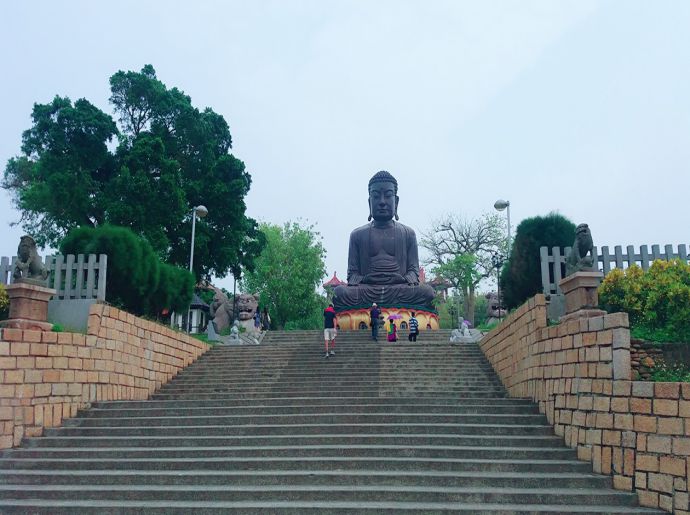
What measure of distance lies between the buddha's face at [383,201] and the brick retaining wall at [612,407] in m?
13.6

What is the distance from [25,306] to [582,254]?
804 centimetres

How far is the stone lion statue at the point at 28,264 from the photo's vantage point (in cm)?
909

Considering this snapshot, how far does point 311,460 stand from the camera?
22.9 ft

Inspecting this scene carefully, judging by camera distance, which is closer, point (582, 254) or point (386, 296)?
point (582, 254)

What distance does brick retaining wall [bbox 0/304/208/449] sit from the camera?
808 cm

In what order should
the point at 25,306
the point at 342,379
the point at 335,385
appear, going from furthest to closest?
the point at 342,379 < the point at 335,385 < the point at 25,306

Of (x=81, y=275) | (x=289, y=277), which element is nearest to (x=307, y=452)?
(x=81, y=275)

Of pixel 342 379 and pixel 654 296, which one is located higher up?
pixel 654 296

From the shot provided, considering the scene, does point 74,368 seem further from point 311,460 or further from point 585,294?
point 585,294

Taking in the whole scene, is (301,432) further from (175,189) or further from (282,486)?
(175,189)

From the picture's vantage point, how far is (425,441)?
7488 millimetres

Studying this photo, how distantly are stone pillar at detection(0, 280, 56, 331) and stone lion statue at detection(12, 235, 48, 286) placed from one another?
0.52ft

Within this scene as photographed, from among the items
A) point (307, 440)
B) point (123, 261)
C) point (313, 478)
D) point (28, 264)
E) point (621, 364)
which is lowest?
point (313, 478)

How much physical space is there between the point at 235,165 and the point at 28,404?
16.8m
